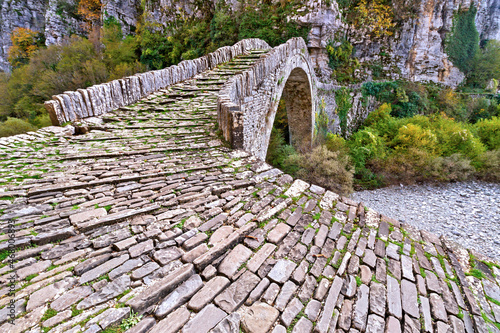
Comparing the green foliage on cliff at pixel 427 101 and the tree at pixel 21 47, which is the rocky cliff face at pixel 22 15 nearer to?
the tree at pixel 21 47

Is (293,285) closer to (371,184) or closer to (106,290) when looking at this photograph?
(106,290)

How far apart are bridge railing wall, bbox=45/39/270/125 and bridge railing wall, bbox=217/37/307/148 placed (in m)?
2.20

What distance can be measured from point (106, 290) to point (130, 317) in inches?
11.0

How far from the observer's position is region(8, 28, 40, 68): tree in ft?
85.6

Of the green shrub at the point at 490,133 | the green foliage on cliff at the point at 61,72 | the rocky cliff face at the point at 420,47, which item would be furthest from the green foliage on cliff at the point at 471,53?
the green foliage on cliff at the point at 61,72

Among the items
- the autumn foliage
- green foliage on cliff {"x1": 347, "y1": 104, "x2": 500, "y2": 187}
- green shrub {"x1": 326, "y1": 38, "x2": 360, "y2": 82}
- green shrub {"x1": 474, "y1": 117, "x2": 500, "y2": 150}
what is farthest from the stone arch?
the autumn foliage

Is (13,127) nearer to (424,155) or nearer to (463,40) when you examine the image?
(424,155)

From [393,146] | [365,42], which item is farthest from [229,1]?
[393,146]

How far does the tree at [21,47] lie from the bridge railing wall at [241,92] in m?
33.7

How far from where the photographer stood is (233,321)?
1451mm

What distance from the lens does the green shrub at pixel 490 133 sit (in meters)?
12.2

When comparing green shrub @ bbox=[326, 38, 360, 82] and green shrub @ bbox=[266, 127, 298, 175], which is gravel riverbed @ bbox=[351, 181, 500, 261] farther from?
green shrub @ bbox=[326, 38, 360, 82]

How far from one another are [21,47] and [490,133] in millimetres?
45096

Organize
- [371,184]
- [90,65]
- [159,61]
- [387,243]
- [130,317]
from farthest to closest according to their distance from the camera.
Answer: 1. [159,61]
2. [90,65]
3. [371,184]
4. [387,243]
5. [130,317]
